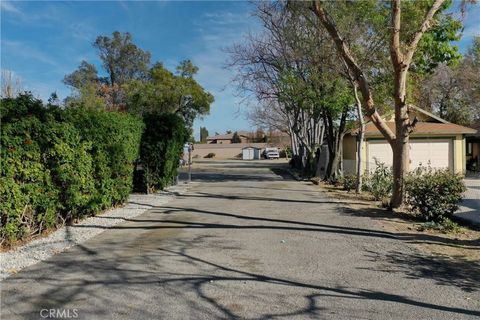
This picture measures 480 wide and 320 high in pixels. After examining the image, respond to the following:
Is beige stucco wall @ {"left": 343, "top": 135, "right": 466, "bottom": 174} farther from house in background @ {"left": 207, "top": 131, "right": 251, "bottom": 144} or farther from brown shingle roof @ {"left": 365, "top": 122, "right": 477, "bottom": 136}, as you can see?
house in background @ {"left": 207, "top": 131, "right": 251, "bottom": 144}

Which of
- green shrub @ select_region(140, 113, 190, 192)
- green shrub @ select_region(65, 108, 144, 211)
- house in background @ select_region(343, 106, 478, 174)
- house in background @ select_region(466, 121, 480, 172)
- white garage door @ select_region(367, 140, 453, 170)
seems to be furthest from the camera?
house in background @ select_region(466, 121, 480, 172)

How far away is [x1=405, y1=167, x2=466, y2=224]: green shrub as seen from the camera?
1039cm

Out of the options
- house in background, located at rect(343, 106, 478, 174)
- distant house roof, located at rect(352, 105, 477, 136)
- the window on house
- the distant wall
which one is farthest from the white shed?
house in background, located at rect(343, 106, 478, 174)

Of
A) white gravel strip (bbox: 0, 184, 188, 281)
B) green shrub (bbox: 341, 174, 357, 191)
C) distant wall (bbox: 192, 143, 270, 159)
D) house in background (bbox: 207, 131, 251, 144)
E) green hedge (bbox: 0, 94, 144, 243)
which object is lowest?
white gravel strip (bbox: 0, 184, 188, 281)

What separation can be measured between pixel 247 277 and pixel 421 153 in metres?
22.1

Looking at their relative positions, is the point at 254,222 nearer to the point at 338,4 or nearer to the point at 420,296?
the point at 420,296

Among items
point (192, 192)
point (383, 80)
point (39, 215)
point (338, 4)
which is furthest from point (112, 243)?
point (383, 80)

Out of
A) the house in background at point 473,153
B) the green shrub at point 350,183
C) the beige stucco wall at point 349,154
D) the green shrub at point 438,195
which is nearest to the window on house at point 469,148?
the house in background at point 473,153

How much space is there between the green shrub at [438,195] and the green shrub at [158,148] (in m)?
9.37

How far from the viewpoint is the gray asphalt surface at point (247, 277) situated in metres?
4.77

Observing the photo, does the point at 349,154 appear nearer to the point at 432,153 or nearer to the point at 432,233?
the point at 432,153

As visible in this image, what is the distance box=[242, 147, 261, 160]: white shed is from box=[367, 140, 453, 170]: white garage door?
181 feet

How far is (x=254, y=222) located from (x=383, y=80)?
11.9 meters

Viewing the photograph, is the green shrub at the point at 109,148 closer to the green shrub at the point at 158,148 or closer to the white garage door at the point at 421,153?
the green shrub at the point at 158,148
